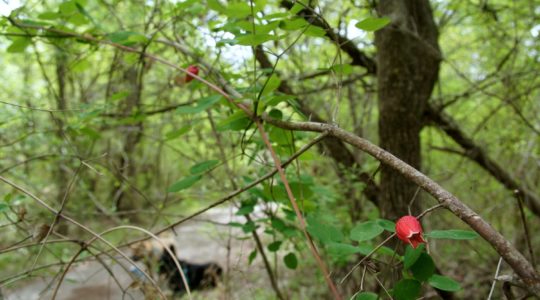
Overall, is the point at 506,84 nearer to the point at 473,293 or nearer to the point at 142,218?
the point at 473,293

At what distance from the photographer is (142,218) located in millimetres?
8336

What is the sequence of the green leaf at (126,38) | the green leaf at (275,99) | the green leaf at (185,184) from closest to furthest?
the green leaf at (275,99), the green leaf at (185,184), the green leaf at (126,38)

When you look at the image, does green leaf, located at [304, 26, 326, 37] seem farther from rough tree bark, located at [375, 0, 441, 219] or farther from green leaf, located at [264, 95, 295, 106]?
rough tree bark, located at [375, 0, 441, 219]

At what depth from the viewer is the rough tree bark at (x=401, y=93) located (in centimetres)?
217

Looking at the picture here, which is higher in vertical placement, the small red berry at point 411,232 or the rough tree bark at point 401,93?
the rough tree bark at point 401,93

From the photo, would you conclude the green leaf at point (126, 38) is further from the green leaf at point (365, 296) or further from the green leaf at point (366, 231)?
the green leaf at point (365, 296)

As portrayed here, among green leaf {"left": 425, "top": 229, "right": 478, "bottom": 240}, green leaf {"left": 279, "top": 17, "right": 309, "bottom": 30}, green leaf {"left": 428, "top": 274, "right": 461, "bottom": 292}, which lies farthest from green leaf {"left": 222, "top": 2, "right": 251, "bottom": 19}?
green leaf {"left": 428, "top": 274, "right": 461, "bottom": 292}

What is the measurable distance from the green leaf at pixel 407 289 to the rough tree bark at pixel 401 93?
4.23 feet

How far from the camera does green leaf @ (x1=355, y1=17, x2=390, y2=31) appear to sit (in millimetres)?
1058

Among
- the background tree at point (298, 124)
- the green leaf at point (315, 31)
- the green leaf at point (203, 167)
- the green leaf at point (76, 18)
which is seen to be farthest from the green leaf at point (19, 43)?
the green leaf at point (315, 31)

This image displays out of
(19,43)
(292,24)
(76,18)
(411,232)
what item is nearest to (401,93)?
(292,24)

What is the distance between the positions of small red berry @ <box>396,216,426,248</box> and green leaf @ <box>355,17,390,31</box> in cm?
56

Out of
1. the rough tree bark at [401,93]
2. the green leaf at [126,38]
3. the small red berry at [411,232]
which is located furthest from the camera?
the rough tree bark at [401,93]

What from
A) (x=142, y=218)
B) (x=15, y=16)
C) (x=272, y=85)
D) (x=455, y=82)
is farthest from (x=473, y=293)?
(x=142, y=218)
